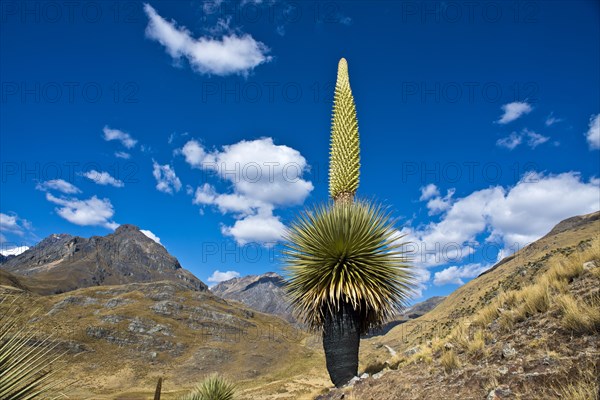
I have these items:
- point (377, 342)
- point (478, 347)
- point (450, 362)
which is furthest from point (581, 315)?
point (377, 342)

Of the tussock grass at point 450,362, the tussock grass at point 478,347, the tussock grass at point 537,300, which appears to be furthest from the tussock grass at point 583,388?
the tussock grass at point 537,300

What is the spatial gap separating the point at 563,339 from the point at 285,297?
24.6 ft

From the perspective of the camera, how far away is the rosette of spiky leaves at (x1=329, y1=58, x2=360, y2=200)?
10359 millimetres

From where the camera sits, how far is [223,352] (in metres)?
85.3

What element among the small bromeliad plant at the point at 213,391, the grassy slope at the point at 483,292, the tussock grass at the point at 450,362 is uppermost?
the grassy slope at the point at 483,292

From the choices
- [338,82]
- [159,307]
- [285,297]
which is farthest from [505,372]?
[159,307]

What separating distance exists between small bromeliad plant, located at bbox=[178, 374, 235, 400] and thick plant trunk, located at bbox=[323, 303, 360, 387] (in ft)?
17.2

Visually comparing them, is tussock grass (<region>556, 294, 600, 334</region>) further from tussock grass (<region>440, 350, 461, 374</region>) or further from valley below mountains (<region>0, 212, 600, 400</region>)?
tussock grass (<region>440, 350, 461, 374</region>)

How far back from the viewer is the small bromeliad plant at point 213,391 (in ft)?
44.4

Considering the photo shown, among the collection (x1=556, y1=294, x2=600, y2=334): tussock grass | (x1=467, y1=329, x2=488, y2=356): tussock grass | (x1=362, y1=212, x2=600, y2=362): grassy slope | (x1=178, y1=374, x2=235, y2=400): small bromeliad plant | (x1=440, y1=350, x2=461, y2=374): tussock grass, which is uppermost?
(x1=362, y1=212, x2=600, y2=362): grassy slope

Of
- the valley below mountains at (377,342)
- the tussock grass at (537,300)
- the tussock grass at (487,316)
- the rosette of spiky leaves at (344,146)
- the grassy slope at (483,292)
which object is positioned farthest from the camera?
the grassy slope at (483,292)

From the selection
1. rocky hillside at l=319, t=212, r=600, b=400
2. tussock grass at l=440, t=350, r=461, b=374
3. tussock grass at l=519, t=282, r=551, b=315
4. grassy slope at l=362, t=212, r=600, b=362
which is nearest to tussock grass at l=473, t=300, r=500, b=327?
rocky hillside at l=319, t=212, r=600, b=400

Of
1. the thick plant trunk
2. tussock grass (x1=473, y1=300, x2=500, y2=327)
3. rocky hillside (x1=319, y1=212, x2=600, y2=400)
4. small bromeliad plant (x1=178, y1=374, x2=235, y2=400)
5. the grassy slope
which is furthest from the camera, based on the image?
the grassy slope

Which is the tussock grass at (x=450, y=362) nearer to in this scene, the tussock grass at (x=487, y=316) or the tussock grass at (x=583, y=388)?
the tussock grass at (x=487, y=316)
